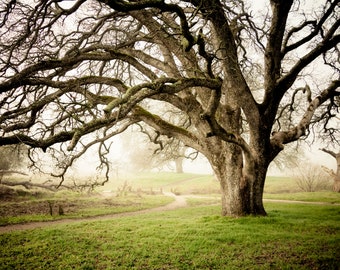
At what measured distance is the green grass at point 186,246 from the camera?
5280 millimetres

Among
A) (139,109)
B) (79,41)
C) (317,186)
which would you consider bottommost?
(317,186)

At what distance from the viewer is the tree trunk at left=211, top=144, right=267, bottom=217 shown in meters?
8.63

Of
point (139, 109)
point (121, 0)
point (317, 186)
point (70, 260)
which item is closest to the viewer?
point (121, 0)

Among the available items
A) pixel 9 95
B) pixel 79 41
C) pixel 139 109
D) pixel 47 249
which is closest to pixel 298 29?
pixel 139 109

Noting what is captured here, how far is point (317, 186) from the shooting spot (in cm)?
2459

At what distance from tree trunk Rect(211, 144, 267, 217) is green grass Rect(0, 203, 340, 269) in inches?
20.5

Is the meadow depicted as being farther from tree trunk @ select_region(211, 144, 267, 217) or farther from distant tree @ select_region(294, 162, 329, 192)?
distant tree @ select_region(294, 162, 329, 192)

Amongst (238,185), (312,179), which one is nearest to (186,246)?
(238,185)

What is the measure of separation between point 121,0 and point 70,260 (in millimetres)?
6054

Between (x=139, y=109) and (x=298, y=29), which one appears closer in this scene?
(x=298, y=29)

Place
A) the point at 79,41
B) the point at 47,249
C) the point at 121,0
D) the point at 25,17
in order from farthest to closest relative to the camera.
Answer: the point at 79,41 < the point at 25,17 < the point at 47,249 < the point at 121,0

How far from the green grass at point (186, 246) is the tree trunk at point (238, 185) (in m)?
0.52

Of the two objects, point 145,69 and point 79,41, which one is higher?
point 79,41

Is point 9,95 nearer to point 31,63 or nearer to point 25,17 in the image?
Result: point 31,63
